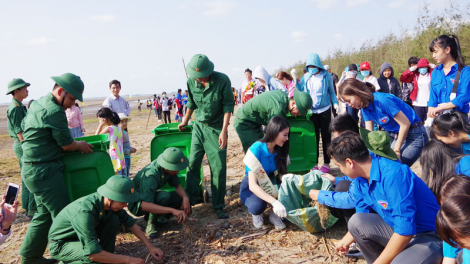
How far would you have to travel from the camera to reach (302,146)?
514 centimetres

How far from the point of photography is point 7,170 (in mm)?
8906

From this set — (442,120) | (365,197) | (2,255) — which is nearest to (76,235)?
(2,255)

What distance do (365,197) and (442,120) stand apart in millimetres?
1160

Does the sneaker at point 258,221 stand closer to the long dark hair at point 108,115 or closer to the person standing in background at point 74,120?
the long dark hair at point 108,115

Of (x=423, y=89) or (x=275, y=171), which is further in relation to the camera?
(x=423, y=89)

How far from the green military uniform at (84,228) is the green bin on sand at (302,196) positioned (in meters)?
1.53

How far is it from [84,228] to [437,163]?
3.00 meters

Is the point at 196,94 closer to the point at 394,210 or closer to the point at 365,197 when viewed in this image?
the point at 365,197

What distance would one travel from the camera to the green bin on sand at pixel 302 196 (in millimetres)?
3518

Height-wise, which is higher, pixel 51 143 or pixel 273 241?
pixel 51 143

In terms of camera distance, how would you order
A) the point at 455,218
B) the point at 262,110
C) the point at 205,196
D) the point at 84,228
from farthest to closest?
the point at 205,196 → the point at 262,110 → the point at 84,228 → the point at 455,218

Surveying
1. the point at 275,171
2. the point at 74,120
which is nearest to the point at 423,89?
the point at 275,171

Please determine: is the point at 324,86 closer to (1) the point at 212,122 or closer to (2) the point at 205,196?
(1) the point at 212,122

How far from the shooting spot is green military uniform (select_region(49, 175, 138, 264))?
3002 millimetres
